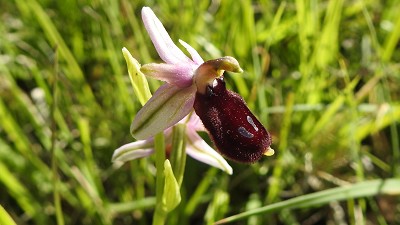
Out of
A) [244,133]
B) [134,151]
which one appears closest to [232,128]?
[244,133]

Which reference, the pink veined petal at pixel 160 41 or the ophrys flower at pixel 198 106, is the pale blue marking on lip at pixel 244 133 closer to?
the ophrys flower at pixel 198 106

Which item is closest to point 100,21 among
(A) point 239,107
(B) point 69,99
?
(B) point 69,99

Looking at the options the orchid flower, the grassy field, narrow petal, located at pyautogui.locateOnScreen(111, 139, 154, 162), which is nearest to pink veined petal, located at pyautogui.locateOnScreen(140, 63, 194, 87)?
the orchid flower

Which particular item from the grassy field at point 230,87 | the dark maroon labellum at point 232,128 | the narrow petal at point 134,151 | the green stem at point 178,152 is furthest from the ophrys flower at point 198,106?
the grassy field at point 230,87

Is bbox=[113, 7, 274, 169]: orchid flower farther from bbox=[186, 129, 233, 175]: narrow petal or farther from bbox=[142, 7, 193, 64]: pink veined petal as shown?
bbox=[186, 129, 233, 175]: narrow petal

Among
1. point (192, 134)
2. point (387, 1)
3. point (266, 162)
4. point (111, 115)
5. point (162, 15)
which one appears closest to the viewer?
point (192, 134)

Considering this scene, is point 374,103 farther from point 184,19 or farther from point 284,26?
point 184,19
